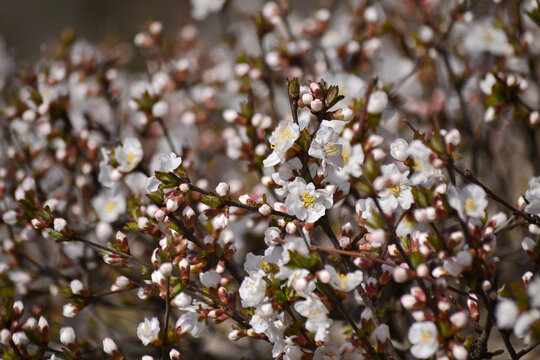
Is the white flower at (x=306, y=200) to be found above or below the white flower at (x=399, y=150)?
below

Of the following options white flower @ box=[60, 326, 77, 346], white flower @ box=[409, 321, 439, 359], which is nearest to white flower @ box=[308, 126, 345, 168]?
white flower @ box=[409, 321, 439, 359]

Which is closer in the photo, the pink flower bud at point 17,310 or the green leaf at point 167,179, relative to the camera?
the green leaf at point 167,179

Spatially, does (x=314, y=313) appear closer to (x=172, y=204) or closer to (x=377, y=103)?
(x=172, y=204)

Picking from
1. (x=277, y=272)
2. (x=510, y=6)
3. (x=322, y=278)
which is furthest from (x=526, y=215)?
(x=510, y=6)

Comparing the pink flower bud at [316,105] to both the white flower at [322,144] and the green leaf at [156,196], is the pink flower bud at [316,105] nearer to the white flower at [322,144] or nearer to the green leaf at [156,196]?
the white flower at [322,144]

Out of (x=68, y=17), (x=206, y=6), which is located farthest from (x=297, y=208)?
(x=68, y=17)

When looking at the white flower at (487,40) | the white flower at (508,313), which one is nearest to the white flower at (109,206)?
the white flower at (508,313)
